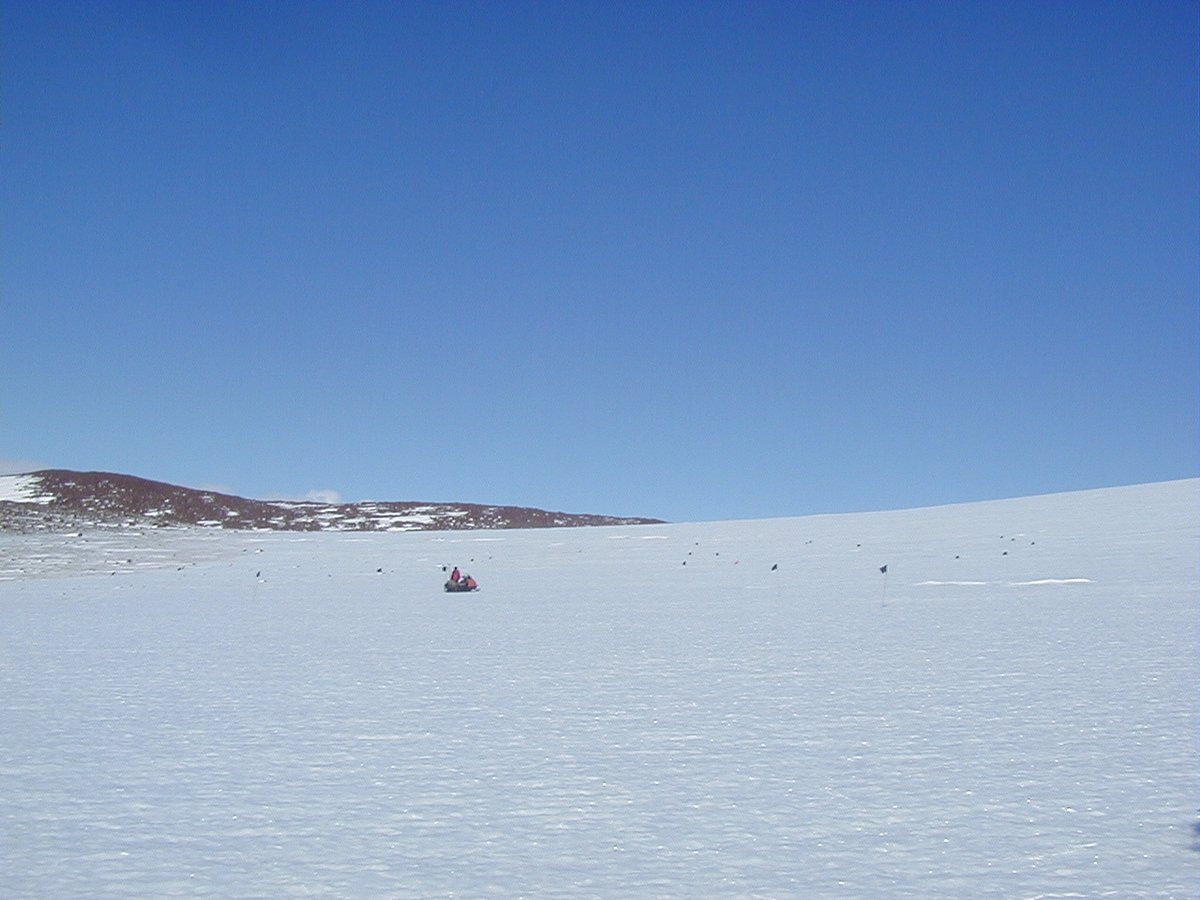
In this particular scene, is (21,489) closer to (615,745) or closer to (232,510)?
(232,510)

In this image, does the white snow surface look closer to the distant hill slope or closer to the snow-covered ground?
the distant hill slope

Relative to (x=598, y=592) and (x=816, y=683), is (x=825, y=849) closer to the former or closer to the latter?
(x=816, y=683)

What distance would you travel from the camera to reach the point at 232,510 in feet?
117

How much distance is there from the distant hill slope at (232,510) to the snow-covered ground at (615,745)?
2410 centimetres

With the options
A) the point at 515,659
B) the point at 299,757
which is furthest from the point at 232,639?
the point at 299,757

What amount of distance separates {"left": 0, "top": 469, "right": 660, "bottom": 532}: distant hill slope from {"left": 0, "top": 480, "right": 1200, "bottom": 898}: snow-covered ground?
79.1 feet

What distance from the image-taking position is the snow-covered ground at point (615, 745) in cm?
296

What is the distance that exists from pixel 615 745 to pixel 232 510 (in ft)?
112

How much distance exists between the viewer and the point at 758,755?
4.11m

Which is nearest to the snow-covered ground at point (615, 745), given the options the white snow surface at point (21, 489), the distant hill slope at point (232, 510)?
the distant hill slope at point (232, 510)

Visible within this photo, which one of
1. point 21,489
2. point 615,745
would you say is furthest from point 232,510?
point 615,745

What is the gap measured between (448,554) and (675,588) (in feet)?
28.9

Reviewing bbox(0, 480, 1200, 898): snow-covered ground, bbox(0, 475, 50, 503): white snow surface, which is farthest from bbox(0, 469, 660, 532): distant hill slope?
bbox(0, 480, 1200, 898): snow-covered ground

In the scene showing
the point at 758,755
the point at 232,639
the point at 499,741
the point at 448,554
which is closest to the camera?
the point at 758,755
